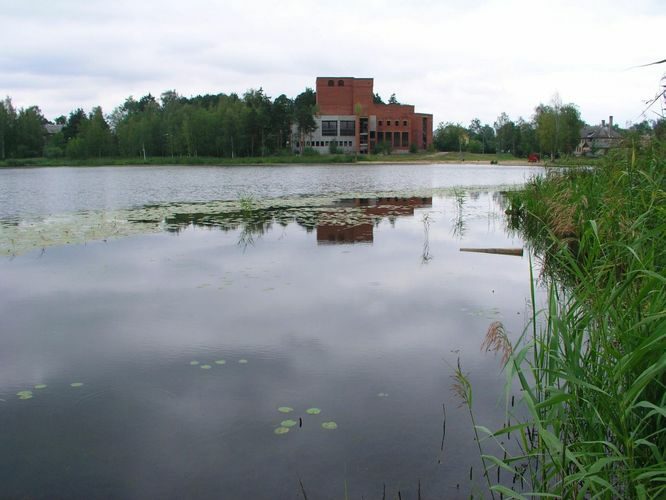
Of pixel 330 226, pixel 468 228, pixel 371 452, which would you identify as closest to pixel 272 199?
pixel 330 226

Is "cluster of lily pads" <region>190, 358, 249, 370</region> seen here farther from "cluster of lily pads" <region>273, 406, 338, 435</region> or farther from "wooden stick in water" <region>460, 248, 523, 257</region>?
"wooden stick in water" <region>460, 248, 523, 257</region>

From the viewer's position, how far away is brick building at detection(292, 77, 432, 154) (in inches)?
3807

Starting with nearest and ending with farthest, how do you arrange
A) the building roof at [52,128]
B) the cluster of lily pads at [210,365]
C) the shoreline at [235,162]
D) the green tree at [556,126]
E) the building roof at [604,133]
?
the cluster of lily pads at [210,365] < the building roof at [604,133] < the green tree at [556,126] < the shoreline at [235,162] < the building roof at [52,128]

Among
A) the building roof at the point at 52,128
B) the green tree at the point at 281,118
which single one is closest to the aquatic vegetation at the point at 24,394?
the green tree at the point at 281,118

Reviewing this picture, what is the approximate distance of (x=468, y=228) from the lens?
1391cm

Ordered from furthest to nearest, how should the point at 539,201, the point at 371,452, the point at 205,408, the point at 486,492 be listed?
the point at 539,201 < the point at 205,408 < the point at 371,452 < the point at 486,492

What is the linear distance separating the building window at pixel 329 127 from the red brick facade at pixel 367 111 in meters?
2.19

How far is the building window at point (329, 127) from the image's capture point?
96.3 meters

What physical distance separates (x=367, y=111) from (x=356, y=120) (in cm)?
322

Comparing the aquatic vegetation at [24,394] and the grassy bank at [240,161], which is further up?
the grassy bank at [240,161]

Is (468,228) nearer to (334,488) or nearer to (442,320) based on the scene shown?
(442,320)

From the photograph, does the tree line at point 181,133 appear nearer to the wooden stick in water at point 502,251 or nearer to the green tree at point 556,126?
the green tree at point 556,126

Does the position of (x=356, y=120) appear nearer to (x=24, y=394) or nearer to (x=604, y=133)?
(x=604, y=133)

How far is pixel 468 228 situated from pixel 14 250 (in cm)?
945
